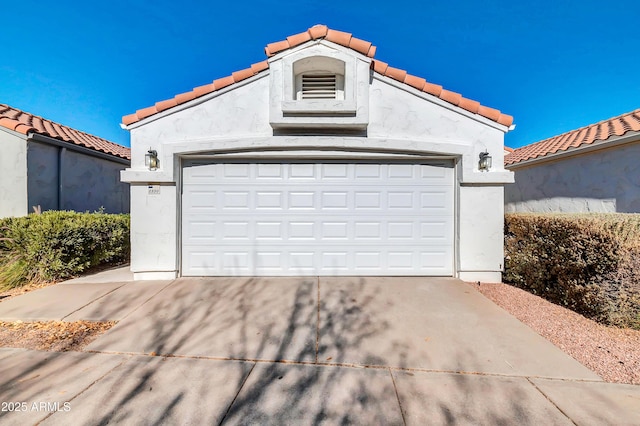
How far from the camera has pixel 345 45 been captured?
4.98m

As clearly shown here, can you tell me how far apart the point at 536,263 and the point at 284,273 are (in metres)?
4.99

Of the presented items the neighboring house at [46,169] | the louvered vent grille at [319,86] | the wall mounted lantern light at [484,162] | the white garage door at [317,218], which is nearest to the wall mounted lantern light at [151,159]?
the white garage door at [317,218]

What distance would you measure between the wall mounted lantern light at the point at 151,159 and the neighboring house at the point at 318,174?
15 centimetres

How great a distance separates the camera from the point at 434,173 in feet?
17.5

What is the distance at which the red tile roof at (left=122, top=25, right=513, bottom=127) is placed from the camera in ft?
16.3

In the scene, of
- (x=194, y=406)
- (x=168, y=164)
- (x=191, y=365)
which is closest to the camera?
(x=194, y=406)

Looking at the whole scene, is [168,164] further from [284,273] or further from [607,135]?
[607,135]

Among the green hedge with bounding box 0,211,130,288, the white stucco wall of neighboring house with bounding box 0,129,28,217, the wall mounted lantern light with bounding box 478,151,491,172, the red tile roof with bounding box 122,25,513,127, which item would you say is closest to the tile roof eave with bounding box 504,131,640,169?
the red tile roof with bounding box 122,25,513,127

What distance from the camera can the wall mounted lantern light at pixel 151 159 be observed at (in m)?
5.07

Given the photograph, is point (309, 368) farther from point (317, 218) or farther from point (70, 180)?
point (70, 180)

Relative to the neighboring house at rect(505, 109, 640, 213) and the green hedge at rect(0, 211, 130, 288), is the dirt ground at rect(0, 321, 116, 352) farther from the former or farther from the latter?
the neighboring house at rect(505, 109, 640, 213)

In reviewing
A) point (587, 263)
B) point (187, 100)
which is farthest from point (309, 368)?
point (187, 100)

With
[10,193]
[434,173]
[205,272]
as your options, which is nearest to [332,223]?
[434,173]

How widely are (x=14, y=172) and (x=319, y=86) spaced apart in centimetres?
826
